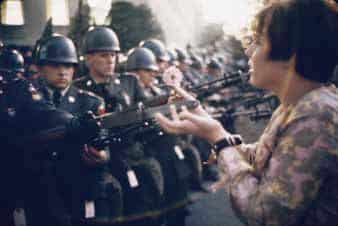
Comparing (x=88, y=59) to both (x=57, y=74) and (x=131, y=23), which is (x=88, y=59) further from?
(x=131, y=23)

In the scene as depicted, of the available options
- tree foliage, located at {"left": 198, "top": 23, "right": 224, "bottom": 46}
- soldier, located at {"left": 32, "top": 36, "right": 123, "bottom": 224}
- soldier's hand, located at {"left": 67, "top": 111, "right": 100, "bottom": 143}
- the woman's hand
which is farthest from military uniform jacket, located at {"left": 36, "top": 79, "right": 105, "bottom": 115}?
tree foliage, located at {"left": 198, "top": 23, "right": 224, "bottom": 46}

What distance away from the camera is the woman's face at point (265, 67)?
185 centimetres

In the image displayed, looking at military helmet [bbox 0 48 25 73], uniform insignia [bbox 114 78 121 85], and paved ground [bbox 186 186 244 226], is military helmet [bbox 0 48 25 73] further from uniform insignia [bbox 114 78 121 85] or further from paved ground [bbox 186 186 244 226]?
paved ground [bbox 186 186 244 226]

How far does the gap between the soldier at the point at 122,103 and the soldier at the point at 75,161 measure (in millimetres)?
349

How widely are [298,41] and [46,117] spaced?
6.81 ft

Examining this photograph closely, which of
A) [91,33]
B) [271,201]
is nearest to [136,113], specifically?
[271,201]

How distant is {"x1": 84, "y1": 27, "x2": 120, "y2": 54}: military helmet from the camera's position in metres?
5.58

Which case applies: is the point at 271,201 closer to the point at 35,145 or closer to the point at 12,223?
the point at 35,145

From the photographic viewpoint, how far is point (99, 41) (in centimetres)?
568

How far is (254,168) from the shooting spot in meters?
1.91

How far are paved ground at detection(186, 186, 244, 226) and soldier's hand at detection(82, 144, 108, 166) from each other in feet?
9.75

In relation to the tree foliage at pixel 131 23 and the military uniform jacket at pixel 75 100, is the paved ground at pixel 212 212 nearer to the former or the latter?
the military uniform jacket at pixel 75 100

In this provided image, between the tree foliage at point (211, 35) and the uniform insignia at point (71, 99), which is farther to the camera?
the tree foliage at point (211, 35)

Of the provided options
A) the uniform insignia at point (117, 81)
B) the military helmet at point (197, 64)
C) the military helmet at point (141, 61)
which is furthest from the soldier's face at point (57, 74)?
the military helmet at point (197, 64)
